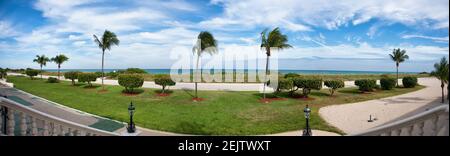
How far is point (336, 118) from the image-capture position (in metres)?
8.81

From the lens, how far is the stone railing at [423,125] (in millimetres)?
2549

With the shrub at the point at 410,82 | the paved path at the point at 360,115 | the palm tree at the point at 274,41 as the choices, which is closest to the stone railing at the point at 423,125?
the paved path at the point at 360,115

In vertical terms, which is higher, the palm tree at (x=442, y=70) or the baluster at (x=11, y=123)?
the palm tree at (x=442, y=70)

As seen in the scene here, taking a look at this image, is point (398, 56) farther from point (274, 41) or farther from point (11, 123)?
point (11, 123)

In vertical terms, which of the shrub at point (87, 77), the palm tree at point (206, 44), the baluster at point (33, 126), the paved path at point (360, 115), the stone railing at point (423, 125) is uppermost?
the palm tree at point (206, 44)

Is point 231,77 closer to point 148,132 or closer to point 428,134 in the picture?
point 148,132

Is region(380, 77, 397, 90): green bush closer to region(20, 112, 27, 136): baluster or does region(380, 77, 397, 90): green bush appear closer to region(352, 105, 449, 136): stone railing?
region(352, 105, 449, 136): stone railing

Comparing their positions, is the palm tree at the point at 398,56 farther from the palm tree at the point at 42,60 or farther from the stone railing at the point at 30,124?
the palm tree at the point at 42,60

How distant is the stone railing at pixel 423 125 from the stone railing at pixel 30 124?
14.4 ft

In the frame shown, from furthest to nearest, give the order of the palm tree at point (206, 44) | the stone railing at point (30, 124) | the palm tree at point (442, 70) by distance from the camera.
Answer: the palm tree at point (206, 44) < the palm tree at point (442, 70) < the stone railing at point (30, 124)

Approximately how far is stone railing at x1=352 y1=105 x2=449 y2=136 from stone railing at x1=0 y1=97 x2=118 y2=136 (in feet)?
14.4

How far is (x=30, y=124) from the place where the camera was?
11.5 ft
